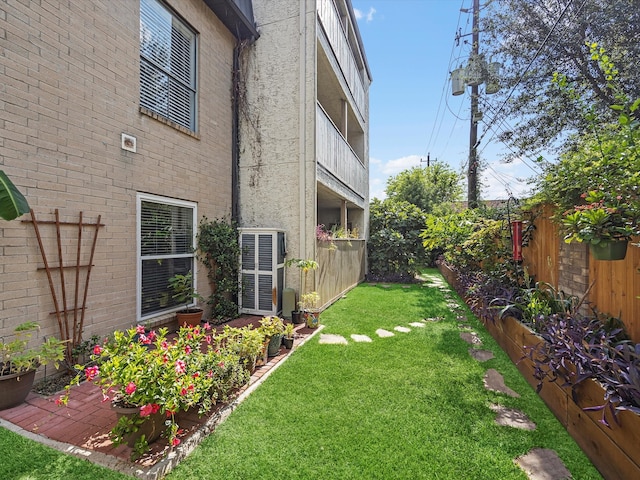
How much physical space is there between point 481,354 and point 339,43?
29.4 feet

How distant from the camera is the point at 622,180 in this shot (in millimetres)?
2529

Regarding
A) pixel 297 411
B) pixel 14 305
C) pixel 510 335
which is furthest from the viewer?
pixel 510 335

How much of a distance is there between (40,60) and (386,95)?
54.9 feet

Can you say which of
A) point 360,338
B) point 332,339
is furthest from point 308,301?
point 360,338

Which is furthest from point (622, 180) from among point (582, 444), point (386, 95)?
point (386, 95)

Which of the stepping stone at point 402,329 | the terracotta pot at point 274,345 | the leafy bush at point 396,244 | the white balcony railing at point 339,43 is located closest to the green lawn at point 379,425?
the terracotta pot at point 274,345

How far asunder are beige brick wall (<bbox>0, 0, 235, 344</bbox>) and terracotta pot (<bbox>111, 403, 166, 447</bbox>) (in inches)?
77.3

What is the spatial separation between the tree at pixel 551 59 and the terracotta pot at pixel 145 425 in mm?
9646

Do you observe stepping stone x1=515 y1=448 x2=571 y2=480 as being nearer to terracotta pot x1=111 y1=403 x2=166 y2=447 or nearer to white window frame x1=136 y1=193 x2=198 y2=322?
terracotta pot x1=111 y1=403 x2=166 y2=447

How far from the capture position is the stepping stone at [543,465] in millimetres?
2195

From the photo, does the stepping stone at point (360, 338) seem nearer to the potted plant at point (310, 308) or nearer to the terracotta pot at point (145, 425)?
the potted plant at point (310, 308)

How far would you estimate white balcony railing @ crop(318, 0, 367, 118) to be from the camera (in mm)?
7530

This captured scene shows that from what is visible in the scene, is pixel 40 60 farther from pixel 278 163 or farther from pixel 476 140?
pixel 476 140

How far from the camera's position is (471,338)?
530 cm
